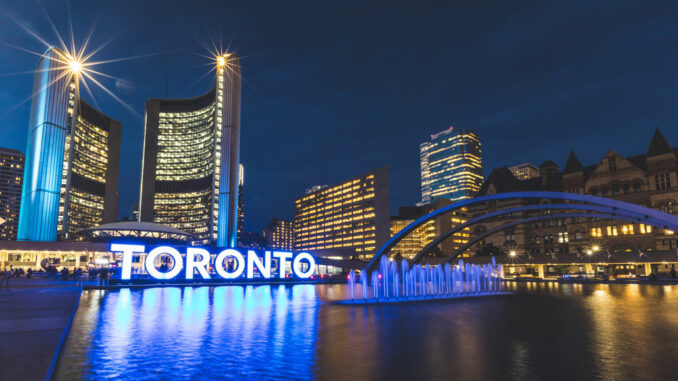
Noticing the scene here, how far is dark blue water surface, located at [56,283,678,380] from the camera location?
8242mm

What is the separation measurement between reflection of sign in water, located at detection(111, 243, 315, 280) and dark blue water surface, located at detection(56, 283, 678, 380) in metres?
21.9

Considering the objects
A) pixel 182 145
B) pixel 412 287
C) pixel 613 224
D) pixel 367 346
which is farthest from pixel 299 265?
pixel 182 145

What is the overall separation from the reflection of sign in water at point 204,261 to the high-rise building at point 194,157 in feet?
276

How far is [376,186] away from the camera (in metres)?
162

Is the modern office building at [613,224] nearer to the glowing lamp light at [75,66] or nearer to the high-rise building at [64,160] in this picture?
the high-rise building at [64,160]

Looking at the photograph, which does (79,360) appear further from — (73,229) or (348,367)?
(73,229)

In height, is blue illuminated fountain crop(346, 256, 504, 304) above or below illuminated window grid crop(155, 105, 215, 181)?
below

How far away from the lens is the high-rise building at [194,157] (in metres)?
131

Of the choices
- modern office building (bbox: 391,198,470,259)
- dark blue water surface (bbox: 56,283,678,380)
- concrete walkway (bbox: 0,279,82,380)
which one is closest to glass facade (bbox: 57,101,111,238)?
dark blue water surface (bbox: 56,283,678,380)

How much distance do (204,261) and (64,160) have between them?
327 ft

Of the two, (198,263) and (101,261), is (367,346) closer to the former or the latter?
(198,263)

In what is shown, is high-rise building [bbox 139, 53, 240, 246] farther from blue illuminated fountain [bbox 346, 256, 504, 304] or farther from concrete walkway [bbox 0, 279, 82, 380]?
concrete walkway [bbox 0, 279, 82, 380]

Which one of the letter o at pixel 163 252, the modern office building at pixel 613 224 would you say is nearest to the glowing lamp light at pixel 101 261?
the letter o at pixel 163 252

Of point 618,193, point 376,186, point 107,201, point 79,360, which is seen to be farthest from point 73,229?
point 618,193
